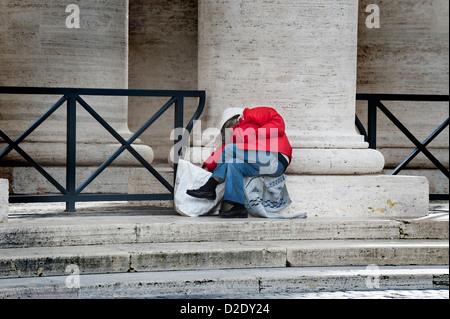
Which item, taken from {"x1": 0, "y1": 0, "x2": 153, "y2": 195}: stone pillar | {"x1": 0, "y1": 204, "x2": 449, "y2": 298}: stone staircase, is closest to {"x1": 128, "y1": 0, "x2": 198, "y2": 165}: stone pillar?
{"x1": 0, "y1": 0, "x2": 153, "y2": 195}: stone pillar

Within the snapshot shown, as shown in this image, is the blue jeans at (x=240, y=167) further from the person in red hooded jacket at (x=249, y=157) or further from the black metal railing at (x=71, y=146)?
the black metal railing at (x=71, y=146)

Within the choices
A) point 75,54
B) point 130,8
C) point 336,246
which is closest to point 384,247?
point 336,246

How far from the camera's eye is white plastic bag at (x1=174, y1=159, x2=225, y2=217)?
7.77 meters

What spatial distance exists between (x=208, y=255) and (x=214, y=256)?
0.05 metres

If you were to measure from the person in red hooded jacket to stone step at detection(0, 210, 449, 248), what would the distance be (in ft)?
0.84

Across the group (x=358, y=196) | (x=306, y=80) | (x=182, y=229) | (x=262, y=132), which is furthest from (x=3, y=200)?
(x=358, y=196)

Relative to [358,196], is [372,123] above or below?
above

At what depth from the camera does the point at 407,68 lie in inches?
444

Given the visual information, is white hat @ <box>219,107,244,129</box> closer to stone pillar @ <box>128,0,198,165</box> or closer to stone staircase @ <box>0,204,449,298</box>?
stone staircase @ <box>0,204,449,298</box>

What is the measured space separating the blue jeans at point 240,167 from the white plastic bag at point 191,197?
163 mm

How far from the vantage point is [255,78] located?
8.29 metres

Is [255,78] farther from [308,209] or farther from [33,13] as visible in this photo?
[33,13]

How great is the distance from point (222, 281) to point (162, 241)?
3.34ft

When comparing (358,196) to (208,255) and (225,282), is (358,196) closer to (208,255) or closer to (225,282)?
(208,255)
